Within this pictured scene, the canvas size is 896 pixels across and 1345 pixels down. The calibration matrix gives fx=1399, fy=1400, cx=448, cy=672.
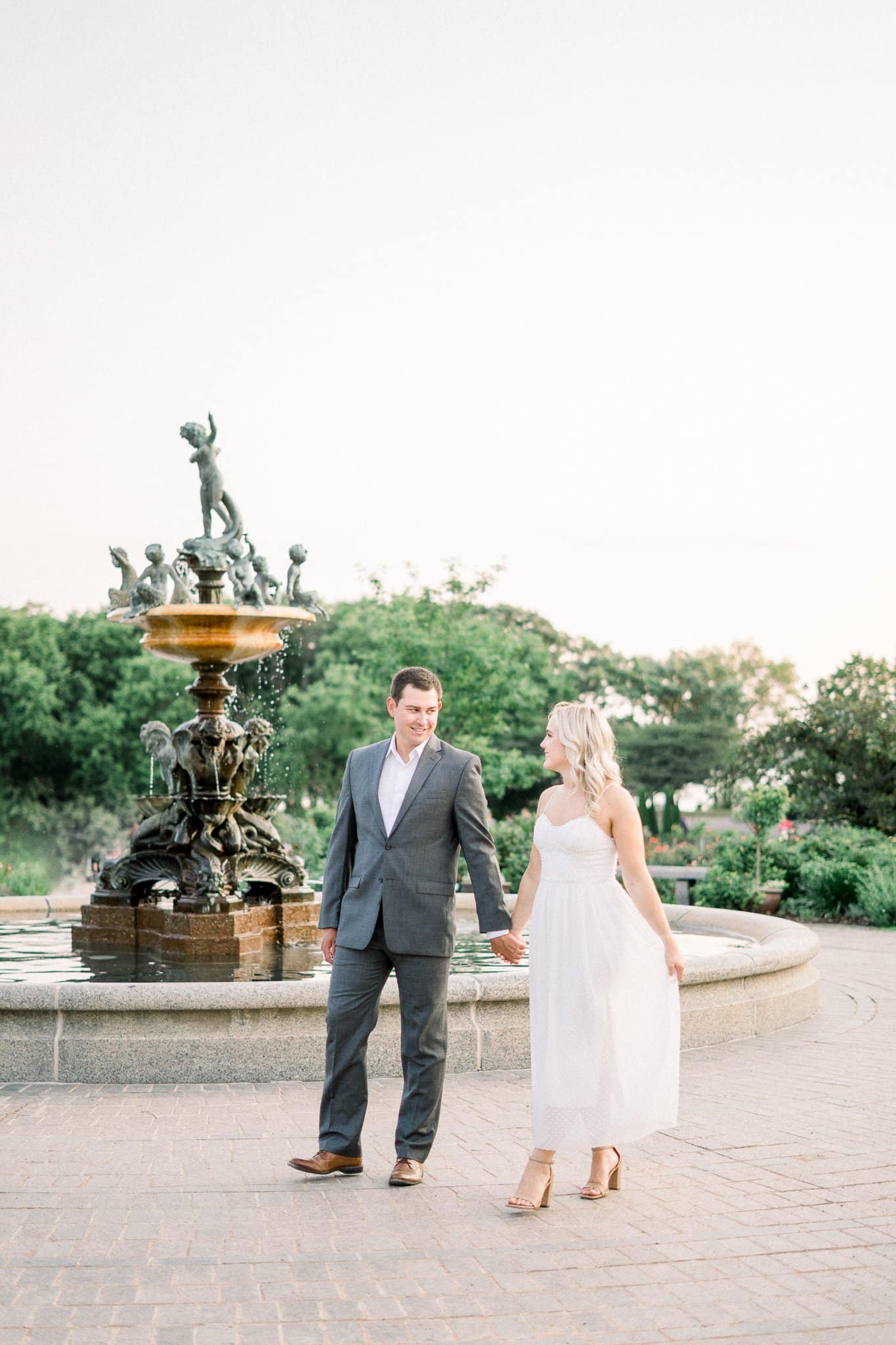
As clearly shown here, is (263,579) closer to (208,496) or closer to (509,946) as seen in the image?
(208,496)

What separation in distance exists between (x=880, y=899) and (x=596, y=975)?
1307 cm

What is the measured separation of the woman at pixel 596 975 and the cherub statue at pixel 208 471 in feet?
20.9

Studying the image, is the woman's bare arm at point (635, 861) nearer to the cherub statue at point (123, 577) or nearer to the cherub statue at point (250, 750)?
the cherub statue at point (250, 750)

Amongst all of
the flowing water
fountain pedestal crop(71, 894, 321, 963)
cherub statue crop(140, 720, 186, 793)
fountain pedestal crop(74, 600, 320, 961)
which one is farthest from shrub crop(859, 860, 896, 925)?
cherub statue crop(140, 720, 186, 793)

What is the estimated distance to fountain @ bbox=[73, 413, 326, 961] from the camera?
1080cm

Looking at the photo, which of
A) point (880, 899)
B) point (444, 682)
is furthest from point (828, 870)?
point (444, 682)

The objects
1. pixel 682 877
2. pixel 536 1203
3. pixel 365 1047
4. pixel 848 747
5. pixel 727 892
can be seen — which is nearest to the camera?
pixel 536 1203

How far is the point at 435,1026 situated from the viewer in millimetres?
5609

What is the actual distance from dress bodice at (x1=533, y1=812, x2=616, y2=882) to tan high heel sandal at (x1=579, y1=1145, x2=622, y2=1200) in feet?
3.35

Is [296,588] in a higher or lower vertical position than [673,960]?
higher

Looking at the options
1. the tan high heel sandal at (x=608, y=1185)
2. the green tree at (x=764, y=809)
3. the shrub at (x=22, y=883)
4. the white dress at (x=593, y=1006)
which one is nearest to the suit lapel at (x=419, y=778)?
the white dress at (x=593, y=1006)

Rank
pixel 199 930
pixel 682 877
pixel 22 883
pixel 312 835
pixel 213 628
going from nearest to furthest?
pixel 199 930 < pixel 213 628 < pixel 682 877 < pixel 22 883 < pixel 312 835

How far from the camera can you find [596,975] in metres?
5.30

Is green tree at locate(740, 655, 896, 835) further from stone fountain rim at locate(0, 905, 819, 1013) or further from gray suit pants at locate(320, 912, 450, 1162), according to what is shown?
gray suit pants at locate(320, 912, 450, 1162)
